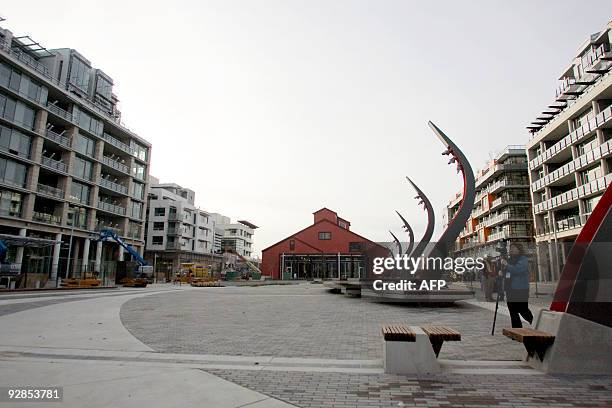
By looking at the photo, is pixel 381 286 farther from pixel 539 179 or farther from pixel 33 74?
pixel 33 74

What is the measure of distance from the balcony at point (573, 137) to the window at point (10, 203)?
50.2 meters

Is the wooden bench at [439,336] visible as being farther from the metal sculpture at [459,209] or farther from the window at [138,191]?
the window at [138,191]

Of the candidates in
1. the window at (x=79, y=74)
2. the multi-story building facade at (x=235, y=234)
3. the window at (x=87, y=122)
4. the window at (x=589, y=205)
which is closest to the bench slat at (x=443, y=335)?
the window at (x=589, y=205)

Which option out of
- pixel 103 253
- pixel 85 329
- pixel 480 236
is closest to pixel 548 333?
pixel 85 329

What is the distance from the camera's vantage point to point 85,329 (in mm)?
9719

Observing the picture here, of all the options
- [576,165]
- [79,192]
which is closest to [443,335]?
[576,165]

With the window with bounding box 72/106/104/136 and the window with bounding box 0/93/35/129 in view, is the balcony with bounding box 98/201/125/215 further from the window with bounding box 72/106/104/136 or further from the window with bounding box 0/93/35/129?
the window with bounding box 0/93/35/129

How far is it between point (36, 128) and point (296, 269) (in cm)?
4218

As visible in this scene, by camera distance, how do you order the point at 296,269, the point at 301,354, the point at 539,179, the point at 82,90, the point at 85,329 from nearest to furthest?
1. the point at 301,354
2. the point at 85,329
3. the point at 539,179
4. the point at 82,90
5. the point at 296,269

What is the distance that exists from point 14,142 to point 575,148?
168 feet

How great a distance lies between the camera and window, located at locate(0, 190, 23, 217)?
115 feet

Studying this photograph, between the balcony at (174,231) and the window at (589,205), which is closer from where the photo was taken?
the window at (589,205)

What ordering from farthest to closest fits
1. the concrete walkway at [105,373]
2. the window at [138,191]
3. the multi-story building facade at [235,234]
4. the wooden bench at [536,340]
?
the multi-story building facade at [235,234]
the window at [138,191]
the wooden bench at [536,340]
the concrete walkway at [105,373]

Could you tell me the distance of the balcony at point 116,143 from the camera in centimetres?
4962
